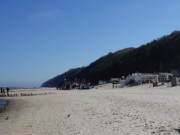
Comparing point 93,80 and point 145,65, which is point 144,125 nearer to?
point 145,65

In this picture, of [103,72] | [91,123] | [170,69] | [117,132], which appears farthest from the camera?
[103,72]

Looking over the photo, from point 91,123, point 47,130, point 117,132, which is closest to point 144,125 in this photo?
point 117,132

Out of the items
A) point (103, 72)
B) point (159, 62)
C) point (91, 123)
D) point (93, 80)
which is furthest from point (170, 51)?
point (91, 123)

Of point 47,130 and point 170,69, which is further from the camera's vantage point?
point 170,69

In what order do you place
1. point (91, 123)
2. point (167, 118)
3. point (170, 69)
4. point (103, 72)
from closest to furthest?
point (167, 118) → point (91, 123) → point (170, 69) → point (103, 72)

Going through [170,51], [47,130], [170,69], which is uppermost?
[170,51]

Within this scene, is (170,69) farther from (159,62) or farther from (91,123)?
(91,123)

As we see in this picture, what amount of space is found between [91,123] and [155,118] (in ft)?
9.61

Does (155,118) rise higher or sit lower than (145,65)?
lower

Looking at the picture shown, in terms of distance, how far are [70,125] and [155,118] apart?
399cm

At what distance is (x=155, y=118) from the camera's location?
10.4 meters

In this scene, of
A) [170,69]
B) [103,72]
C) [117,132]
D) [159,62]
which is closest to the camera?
[117,132]

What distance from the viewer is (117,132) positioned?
914 centimetres

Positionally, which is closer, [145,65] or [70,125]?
[70,125]
